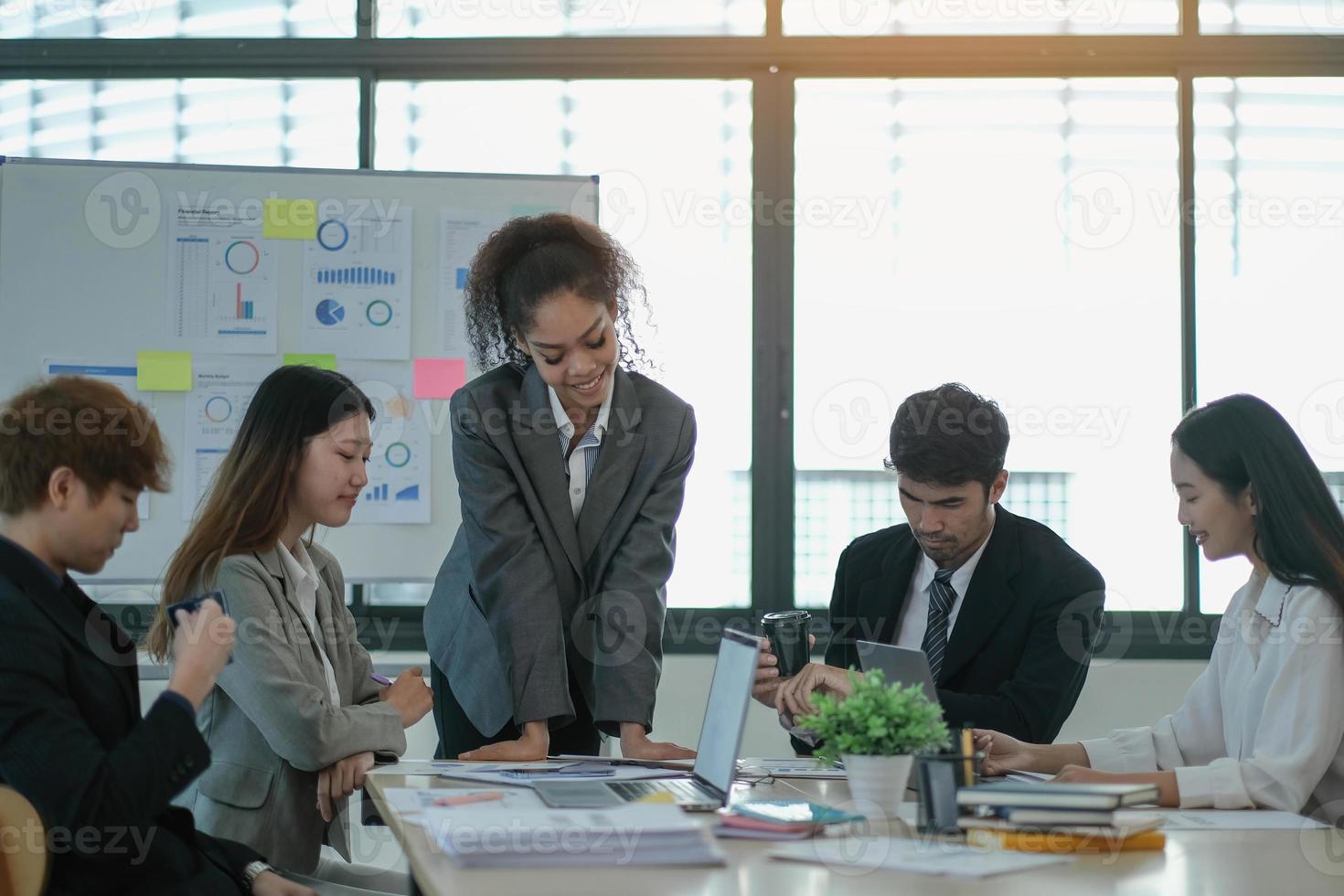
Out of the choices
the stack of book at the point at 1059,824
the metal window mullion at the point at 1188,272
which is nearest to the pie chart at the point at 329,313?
the metal window mullion at the point at 1188,272

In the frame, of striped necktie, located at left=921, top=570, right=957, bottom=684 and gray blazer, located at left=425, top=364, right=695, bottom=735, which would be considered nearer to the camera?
gray blazer, located at left=425, top=364, right=695, bottom=735

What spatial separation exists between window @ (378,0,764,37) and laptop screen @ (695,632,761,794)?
263cm

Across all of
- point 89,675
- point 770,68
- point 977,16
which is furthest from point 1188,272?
point 89,675

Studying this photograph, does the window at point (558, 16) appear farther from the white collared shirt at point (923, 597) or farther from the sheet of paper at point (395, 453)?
the white collared shirt at point (923, 597)

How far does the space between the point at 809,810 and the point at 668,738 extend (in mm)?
2102

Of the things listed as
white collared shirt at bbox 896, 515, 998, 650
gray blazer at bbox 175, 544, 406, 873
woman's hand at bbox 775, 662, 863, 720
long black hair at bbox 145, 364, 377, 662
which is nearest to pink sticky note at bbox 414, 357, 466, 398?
long black hair at bbox 145, 364, 377, 662

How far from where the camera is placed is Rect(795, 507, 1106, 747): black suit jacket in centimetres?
227

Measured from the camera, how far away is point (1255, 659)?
1940 millimetres

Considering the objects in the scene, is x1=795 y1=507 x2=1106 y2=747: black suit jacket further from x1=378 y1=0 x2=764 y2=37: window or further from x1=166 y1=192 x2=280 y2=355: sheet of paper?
x1=378 y1=0 x2=764 y2=37: window

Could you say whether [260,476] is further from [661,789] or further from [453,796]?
[661,789]

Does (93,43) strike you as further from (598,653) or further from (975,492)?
(975,492)

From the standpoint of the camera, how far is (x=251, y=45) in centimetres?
390

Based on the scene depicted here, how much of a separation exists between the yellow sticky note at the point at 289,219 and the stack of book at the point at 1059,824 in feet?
9.07

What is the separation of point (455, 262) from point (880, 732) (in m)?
2.44
